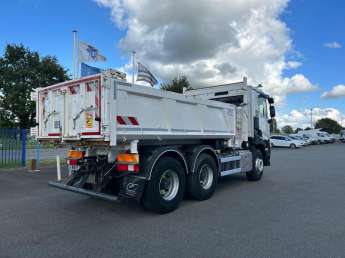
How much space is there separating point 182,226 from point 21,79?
1547 inches

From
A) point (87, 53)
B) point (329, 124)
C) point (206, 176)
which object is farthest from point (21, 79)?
point (329, 124)

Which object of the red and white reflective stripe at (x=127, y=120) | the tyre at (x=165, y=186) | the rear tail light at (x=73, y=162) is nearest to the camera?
the red and white reflective stripe at (x=127, y=120)

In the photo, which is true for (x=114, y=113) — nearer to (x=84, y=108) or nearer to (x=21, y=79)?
(x=84, y=108)

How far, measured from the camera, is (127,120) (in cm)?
562

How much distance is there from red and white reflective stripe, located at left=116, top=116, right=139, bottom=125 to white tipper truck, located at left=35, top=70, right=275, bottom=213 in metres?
0.01

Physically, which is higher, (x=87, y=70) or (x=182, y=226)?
(x=87, y=70)

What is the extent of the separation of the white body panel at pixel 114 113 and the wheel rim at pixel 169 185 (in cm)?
81

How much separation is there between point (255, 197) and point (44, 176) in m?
7.65

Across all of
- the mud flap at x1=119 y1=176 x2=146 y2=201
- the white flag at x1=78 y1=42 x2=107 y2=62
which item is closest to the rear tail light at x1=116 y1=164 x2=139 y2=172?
the mud flap at x1=119 y1=176 x2=146 y2=201

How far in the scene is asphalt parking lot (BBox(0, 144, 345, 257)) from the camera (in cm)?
418

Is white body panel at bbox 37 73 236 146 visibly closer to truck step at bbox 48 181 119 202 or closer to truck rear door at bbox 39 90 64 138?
truck rear door at bbox 39 90 64 138

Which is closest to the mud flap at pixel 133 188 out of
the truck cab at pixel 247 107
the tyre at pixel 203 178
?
the tyre at pixel 203 178

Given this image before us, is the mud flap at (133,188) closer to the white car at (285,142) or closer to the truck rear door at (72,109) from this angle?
the truck rear door at (72,109)

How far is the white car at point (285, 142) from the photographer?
3579 cm
